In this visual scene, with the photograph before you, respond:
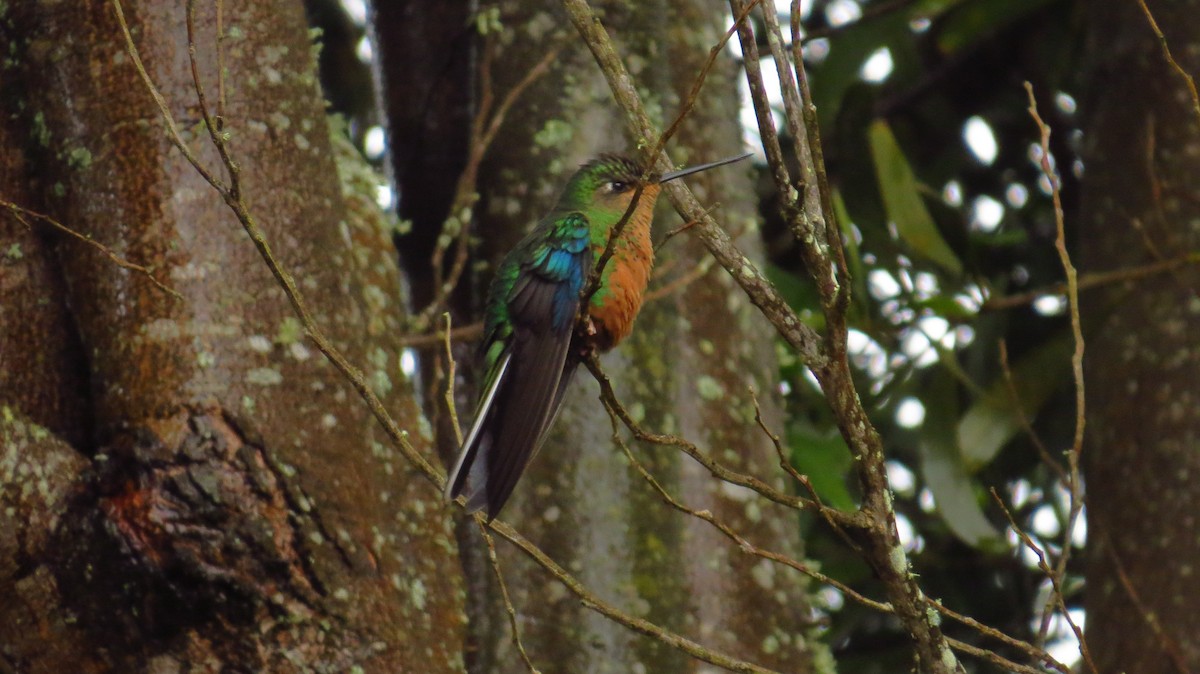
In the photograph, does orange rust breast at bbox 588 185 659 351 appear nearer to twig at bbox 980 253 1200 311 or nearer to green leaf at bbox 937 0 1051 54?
twig at bbox 980 253 1200 311

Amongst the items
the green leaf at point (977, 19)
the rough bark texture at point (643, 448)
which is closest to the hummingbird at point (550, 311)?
the rough bark texture at point (643, 448)

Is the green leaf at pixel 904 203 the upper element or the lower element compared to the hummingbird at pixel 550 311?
upper

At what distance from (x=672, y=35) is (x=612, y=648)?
1.68m

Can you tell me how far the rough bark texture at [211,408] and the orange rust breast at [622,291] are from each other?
575mm

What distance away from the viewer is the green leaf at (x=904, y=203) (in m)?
4.62

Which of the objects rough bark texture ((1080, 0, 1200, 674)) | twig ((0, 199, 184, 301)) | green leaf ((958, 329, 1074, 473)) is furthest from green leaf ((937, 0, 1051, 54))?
twig ((0, 199, 184, 301))

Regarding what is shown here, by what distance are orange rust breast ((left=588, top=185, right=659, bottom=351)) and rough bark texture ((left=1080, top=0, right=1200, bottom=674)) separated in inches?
53.9

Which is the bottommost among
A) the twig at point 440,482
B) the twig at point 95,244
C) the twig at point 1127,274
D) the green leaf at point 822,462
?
the twig at point 440,482

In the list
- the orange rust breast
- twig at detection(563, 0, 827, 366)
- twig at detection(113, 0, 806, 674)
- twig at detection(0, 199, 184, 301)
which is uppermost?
the orange rust breast

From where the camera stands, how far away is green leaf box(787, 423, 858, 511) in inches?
170

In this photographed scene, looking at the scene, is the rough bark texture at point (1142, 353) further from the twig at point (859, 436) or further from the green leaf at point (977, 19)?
the twig at point (859, 436)

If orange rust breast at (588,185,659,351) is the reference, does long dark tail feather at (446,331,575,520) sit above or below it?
below

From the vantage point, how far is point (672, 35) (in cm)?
381

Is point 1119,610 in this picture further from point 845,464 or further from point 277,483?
point 277,483
